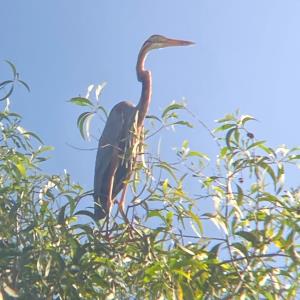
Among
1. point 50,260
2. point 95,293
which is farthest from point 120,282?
point 50,260

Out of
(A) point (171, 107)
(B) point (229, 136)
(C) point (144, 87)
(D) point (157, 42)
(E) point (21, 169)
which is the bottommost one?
(E) point (21, 169)

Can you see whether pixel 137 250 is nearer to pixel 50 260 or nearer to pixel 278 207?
pixel 50 260

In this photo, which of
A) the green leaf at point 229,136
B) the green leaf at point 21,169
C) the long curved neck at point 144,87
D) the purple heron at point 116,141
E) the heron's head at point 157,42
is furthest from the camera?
the heron's head at point 157,42

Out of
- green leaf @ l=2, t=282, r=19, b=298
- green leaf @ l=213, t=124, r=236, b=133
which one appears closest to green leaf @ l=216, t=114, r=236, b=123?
green leaf @ l=213, t=124, r=236, b=133

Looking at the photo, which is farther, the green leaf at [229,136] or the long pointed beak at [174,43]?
the long pointed beak at [174,43]

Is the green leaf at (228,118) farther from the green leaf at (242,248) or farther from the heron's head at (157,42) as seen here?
the heron's head at (157,42)

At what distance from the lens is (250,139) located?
8.90 feet

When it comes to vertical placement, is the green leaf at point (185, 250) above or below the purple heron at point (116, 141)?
below

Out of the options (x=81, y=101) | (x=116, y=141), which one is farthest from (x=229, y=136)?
(x=116, y=141)

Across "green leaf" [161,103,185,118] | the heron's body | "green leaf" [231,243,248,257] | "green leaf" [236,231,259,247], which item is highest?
the heron's body

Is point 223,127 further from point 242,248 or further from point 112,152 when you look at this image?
point 112,152

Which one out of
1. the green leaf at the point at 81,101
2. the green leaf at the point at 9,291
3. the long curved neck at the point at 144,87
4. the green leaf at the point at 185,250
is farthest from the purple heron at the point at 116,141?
the green leaf at the point at 9,291

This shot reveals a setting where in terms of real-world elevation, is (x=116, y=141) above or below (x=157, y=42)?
below

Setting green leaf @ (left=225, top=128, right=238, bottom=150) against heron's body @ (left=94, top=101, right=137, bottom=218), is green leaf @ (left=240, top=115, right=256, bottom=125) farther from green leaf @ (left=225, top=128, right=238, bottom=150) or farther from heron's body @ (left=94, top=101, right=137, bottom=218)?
heron's body @ (left=94, top=101, right=137, bottom=218)
